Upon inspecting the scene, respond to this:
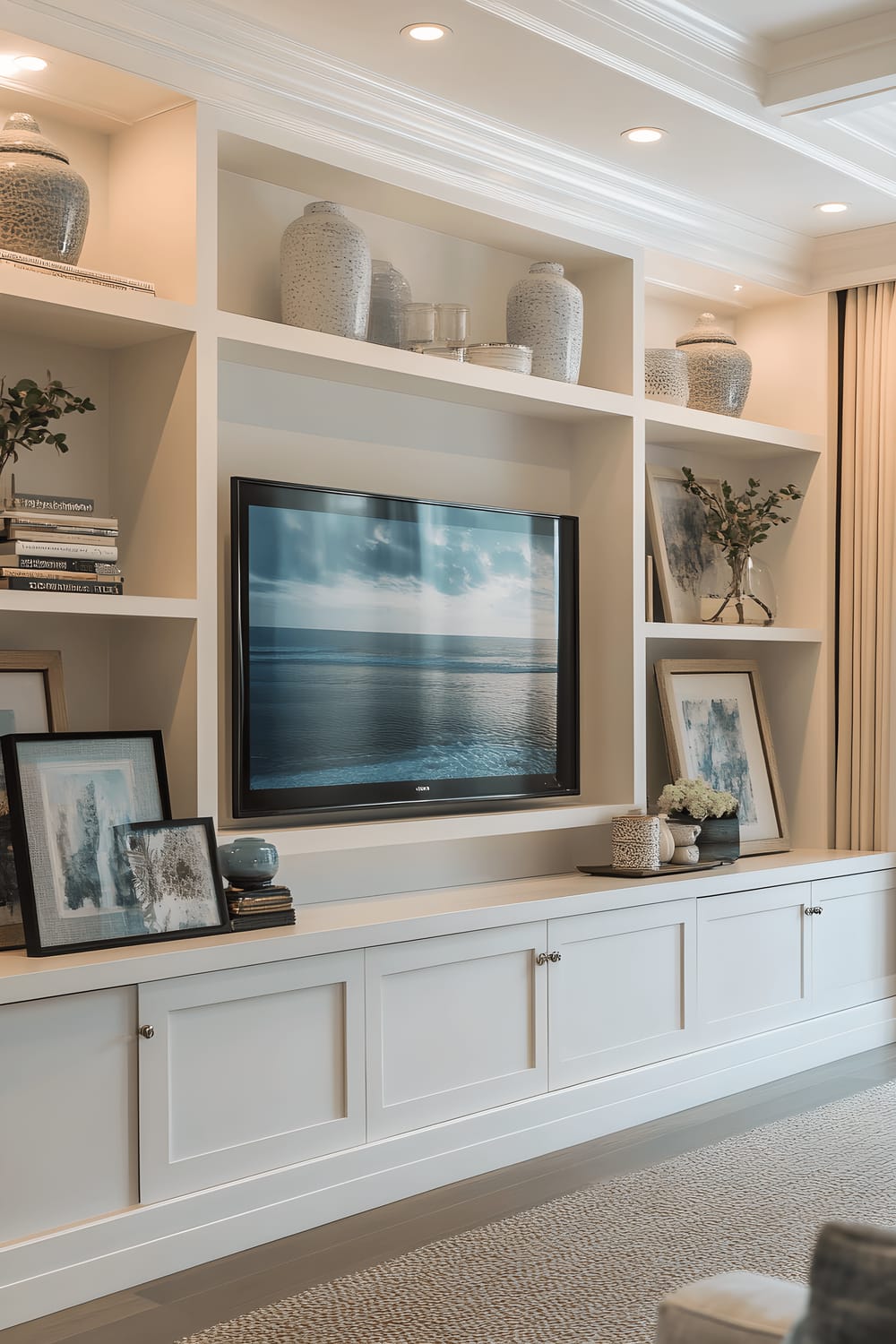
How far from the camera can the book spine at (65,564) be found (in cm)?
281

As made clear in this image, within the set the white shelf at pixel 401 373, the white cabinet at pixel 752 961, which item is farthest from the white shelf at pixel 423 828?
the white shelf at pixel 401 373

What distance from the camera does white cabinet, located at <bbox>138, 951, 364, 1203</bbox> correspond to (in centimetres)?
271

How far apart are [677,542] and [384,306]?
5.19 feet

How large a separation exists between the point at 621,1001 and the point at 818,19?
8.88 feet

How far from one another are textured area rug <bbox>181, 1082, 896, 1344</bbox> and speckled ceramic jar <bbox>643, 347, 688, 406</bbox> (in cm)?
239

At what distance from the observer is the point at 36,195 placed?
2867mm

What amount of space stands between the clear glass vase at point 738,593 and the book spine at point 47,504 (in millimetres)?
2515

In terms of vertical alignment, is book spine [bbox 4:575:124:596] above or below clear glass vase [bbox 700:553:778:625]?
below

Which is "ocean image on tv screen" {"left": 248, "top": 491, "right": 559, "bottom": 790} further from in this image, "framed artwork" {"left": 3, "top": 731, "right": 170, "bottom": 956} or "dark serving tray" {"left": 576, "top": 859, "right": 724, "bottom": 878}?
"framed artwork" {"left": 3, "top": 731, "right": 170, "bottom": 956}

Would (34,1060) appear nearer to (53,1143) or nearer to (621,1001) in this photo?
(53,1143)

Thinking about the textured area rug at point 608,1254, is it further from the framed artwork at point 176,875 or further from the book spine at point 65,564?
the book spine at point 65,564

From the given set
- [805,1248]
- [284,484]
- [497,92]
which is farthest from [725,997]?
[497,92]

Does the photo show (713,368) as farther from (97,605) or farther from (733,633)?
(97,605)

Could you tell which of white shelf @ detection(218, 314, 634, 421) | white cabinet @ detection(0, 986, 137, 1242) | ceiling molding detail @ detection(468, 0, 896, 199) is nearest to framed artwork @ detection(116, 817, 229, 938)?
white cabinet @ detection(0, 986, 137, 1242)
